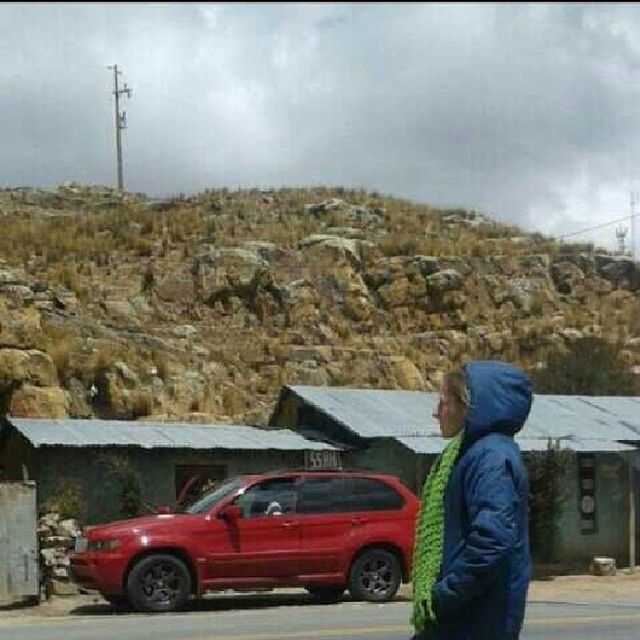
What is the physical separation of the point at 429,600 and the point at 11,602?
14760mm

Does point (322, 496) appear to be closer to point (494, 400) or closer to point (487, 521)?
point (494, 400)

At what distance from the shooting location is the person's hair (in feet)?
15.8

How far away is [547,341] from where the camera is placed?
48.0 metres

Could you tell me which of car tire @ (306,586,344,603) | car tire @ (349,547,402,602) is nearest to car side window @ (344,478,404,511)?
car tire @ (349,547,402,602)

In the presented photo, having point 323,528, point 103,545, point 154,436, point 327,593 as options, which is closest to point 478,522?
point 103,545

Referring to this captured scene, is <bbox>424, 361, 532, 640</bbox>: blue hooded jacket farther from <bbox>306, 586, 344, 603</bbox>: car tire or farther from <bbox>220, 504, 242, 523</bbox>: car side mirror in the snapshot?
<bbox>306, 586, 344, 603</bbox>: car tire

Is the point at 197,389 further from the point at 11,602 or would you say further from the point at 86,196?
the point at 86,196

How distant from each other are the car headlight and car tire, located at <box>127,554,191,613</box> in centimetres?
36

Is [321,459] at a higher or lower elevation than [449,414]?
lower

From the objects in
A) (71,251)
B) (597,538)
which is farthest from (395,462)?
(71,251)

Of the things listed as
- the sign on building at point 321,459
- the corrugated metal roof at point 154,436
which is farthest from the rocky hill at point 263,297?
the sign on building at point 321,459

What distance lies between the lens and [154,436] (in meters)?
22.3

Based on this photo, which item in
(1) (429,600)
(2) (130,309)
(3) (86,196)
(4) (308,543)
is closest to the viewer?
(1) (429,600)

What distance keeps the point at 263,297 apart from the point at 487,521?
42.3 meters
